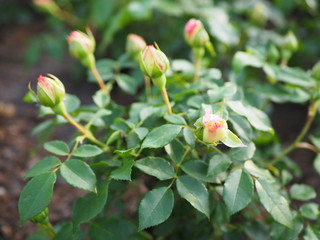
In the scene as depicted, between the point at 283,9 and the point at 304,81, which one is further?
the point at 283,9

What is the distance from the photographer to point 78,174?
0.70 m

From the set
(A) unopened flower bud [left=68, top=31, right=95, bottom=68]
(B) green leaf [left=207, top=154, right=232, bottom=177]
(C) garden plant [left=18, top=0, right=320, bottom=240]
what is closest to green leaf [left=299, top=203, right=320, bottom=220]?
(C) garden plant [left=18, top=0, right=320, bottom=240]

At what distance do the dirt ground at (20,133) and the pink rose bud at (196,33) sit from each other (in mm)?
773

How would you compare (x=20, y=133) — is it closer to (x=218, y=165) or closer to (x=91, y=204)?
(x=91, y=204)

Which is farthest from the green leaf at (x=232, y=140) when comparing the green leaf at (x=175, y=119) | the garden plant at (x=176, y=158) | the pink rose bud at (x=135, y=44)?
the pink rose bud at (x=135, y=44)

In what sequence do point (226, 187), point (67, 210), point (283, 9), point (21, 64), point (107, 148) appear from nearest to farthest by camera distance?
point (226, 187), point (107, 148), point (67, 210), point (283, 9), point (21, 64)

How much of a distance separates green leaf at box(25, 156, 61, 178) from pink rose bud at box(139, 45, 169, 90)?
282 millimetres

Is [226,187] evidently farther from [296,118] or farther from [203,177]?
[296,118]

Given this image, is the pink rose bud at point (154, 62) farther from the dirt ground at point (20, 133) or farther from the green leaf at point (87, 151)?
the dirt ground at point (20, 133)

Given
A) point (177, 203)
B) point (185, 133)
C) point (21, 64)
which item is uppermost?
point (185, 133)

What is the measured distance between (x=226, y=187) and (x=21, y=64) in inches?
81.9

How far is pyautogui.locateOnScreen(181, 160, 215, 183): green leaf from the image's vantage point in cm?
74

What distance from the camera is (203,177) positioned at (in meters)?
0.74

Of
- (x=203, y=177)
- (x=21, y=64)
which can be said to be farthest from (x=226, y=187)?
(x=21, y=64)
